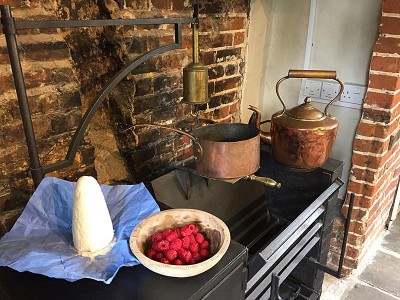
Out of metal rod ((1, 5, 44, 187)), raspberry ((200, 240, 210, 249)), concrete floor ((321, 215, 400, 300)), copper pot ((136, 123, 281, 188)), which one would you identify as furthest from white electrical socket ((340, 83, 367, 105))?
metal rod ((1, 5, 44, 187))

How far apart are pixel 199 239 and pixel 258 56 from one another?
1212mm

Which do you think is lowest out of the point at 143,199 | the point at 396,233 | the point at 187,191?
the point at 396,233

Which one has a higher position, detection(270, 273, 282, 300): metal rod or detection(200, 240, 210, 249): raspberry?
detection(200, 240, 210, 249): raspberry

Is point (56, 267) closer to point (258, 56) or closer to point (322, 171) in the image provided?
point (322, 171)

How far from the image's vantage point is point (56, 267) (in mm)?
718

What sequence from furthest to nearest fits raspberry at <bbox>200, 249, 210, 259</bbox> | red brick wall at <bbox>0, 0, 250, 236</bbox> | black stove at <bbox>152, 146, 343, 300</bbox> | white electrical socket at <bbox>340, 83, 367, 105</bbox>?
white electrical socket at <bbox>340, 83, 367, 105</bbox>
black stove at <bbox>152, 146, 343, 300</bbox>
red brick wall at <bbox>0, 0, 250, 236</bbox>
raspberry at <bbox>200, 249, 210, 259</bbox>

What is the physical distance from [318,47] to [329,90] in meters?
0.21

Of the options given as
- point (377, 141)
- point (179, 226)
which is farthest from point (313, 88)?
point (179, 226)

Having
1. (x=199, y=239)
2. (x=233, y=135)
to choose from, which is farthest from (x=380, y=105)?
(x=199, y=239)

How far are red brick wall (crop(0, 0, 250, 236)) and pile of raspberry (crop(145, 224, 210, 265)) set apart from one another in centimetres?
46

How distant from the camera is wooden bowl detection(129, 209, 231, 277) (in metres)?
0.73

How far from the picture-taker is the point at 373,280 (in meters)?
1.80

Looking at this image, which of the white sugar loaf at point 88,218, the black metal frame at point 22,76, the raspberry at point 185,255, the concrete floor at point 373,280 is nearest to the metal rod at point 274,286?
the raspberry at point 185,255

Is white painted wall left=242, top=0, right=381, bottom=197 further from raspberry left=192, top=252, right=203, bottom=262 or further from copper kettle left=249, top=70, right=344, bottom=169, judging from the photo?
raspberry left=192, top=252, right=203, bottom=262
